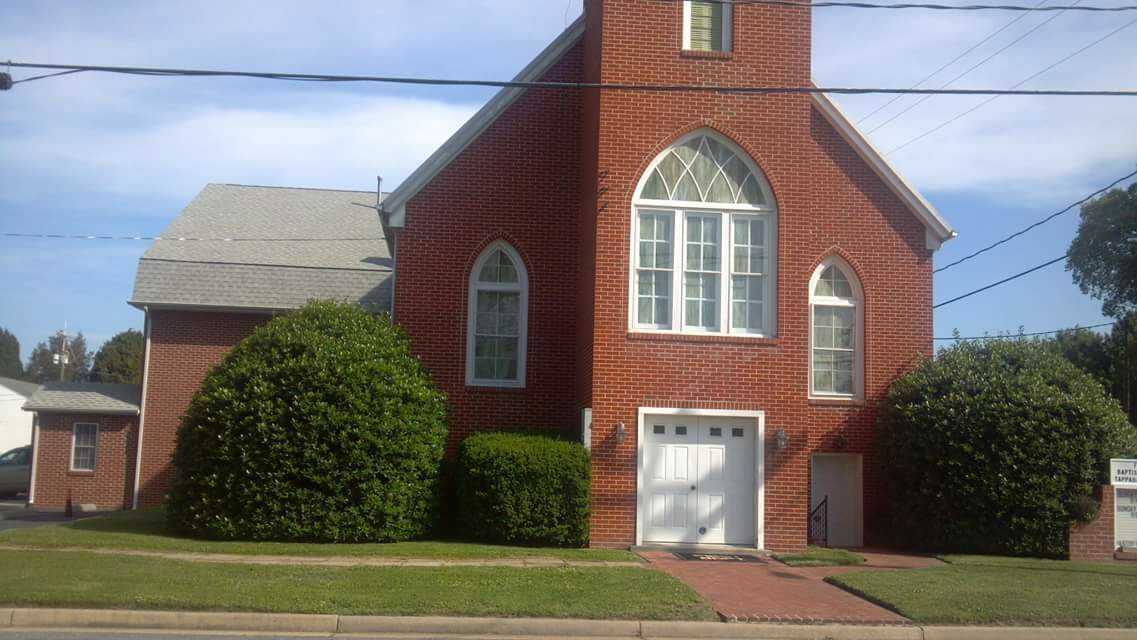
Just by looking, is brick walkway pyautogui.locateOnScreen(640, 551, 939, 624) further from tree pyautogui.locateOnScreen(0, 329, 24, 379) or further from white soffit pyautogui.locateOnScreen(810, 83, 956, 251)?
tree pyautogui.locateOnScreen(0, 329, 24, 379)

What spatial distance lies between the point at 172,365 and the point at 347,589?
16237 mm

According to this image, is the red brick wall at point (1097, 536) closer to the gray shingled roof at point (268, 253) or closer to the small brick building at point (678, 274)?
the small brick building at point (678, 274)

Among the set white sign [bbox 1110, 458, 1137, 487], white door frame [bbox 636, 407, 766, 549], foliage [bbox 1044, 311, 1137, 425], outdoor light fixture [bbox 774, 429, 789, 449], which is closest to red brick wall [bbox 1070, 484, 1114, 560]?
white sign [bbox 1110, 458, 1137, 487]

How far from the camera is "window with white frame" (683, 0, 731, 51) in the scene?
18172 millimetres

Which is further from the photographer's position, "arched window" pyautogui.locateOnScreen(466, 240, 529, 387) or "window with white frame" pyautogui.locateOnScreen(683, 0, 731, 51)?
"arched window" pyautogui.locateOnScreen(466, 240, 529, 387)

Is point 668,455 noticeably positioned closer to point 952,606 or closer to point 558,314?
point 558,314

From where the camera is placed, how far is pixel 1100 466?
17.3 m

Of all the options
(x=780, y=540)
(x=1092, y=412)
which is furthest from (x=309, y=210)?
(x=1092, y=412)

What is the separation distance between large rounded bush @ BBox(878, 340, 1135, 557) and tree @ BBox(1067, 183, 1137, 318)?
134 ft

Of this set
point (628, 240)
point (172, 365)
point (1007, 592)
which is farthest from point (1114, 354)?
point (172, 365)

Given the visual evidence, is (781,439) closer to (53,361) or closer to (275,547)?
(275,547)

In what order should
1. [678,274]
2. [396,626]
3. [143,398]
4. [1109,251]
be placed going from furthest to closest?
[1109,251]
[143,398]
[678,274]
[396,626]

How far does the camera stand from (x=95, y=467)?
27.1m

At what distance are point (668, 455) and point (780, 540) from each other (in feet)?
7.45
